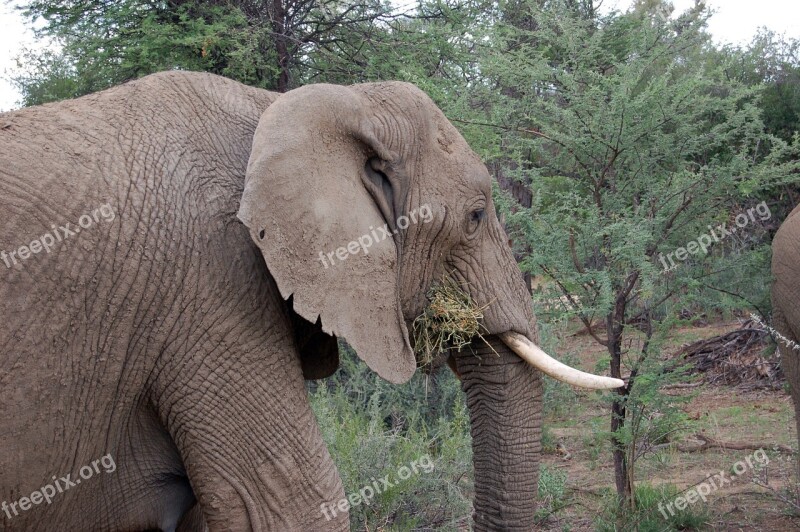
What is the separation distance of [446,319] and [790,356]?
391cm

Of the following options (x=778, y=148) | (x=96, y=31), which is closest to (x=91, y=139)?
(x=778, y=148)

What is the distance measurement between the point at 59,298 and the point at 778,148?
519 centimetres

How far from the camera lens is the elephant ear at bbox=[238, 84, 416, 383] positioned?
10.8ft

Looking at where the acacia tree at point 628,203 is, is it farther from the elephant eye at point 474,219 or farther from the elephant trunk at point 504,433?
the elephant eye at point 474,219

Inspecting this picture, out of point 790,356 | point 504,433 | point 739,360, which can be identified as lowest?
point 739,360

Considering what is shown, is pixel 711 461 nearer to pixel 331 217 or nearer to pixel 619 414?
pixel 619 414

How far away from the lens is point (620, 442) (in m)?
6.05

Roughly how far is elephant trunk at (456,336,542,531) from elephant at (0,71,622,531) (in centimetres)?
64

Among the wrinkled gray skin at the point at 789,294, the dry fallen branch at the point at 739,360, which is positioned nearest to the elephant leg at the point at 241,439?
the wrinkled gray skin at the point at 789,294

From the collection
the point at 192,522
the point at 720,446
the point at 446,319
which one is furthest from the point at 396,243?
the point at 720,446

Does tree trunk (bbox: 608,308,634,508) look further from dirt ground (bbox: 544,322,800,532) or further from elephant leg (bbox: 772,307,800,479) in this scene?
elephant leg (bbox: 772,307,800,479)

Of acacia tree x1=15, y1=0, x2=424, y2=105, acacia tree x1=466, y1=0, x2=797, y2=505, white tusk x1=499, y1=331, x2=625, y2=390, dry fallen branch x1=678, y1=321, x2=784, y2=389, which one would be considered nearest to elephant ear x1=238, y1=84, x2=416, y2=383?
white tusk x1=499, y1=331, x2=625, y2=390

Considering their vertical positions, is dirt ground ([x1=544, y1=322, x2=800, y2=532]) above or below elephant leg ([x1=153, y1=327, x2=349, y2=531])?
below

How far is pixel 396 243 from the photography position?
150 inches
